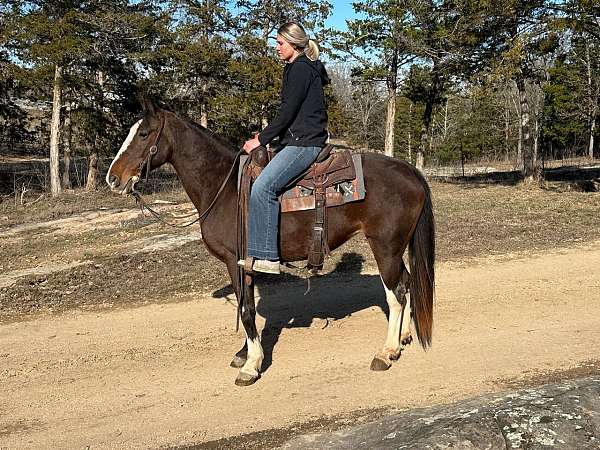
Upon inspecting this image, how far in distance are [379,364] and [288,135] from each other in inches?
91.2

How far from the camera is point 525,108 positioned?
2275cm

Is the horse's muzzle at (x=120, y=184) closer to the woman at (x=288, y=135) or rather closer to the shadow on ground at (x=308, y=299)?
the woman at (x=288, y=135)

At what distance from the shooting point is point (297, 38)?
15.7 ft

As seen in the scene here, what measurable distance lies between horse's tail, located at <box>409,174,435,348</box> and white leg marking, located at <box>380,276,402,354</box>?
0.24 metres

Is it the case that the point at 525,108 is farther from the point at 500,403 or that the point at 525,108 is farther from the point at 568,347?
the point at 500,403

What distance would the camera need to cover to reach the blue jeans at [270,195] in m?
5.02

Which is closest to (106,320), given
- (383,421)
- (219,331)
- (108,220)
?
(219,331)

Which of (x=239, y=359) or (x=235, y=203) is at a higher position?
(x=235, y=203)

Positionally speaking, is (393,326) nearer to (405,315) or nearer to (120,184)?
(405,315)

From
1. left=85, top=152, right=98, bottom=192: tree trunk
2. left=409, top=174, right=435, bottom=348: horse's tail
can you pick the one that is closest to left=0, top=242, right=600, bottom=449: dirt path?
left=409, top=174, right=435, bottom=348: horse's tail

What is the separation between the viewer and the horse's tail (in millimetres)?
5613

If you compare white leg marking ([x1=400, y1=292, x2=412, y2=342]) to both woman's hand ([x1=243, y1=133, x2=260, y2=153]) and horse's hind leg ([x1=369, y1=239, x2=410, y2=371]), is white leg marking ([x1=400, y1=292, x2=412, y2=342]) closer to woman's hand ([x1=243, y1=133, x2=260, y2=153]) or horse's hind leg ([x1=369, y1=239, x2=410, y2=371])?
Result: horse's hind leg ([x1=369, y1=239, x2=410, y2=371])

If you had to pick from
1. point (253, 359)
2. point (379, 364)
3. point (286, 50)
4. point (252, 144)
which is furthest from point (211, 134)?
point (379, 364)

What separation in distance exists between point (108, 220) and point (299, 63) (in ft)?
38.0
